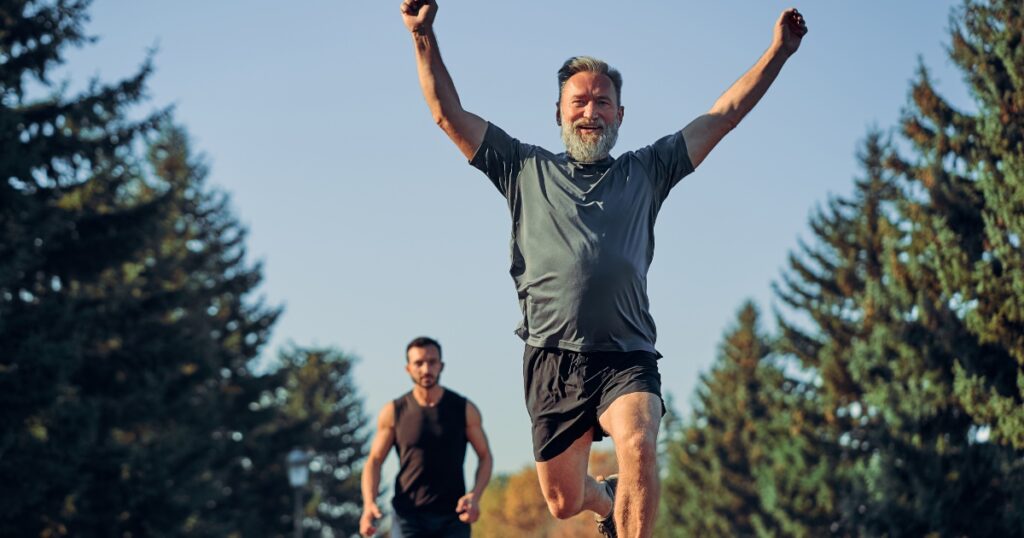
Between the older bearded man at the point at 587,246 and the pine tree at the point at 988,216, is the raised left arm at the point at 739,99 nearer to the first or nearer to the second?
the older bearded man at the point at 587,246

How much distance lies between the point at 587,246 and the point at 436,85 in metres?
1.10

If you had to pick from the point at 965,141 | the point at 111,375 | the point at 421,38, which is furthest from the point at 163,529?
the point at 421,38

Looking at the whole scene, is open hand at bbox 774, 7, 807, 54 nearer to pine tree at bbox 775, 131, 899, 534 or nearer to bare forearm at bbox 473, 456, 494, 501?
bare forearm at bbox 473, 456, 494, 501

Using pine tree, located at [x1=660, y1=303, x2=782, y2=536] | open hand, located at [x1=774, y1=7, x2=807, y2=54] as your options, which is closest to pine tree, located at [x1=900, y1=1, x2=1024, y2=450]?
open hand, located at [x1=774, y1=7, x2=807, y2=54]

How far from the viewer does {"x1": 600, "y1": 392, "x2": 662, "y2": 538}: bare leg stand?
6625 mm

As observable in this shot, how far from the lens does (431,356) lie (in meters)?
11.4

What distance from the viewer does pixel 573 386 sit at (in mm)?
7074

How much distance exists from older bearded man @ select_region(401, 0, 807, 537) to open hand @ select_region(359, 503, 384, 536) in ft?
11.5

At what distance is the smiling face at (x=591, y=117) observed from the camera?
281 inches

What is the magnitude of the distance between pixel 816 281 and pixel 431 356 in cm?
3717

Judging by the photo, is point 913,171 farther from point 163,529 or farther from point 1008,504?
point 163,529

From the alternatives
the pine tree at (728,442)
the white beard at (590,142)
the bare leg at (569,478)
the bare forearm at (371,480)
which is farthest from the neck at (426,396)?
the pine tree at (728,442)

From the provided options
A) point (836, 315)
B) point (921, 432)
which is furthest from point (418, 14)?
point (836, 315)

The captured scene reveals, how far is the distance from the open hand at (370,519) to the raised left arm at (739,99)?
4620 mm
